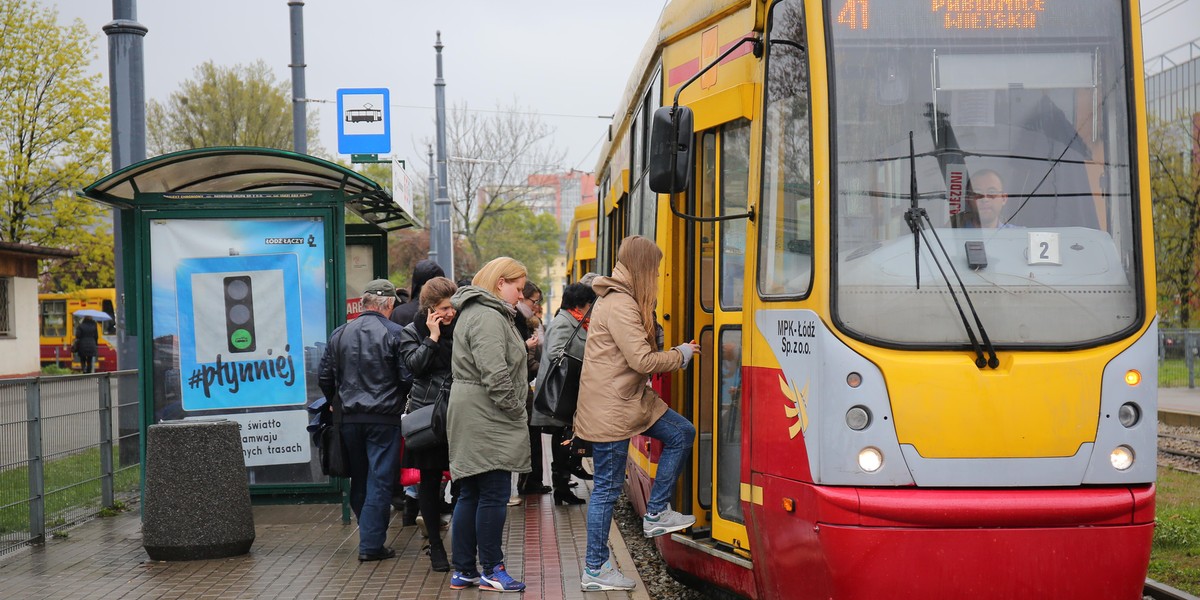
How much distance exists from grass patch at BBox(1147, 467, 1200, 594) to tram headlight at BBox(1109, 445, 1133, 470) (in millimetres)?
1981

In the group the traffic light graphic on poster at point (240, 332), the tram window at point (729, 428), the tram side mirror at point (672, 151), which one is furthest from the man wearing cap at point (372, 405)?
the tram side mirror at point (672, 151)

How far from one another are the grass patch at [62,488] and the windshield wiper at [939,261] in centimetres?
615

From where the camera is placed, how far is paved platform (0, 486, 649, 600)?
7070mm

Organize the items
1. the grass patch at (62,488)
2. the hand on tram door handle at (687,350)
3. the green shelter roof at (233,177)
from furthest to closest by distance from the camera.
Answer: the green shelter roof at (233,177), the grass patch at (62,488), the hand on tram door handle at (687,350)

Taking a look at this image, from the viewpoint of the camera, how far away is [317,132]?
46406 millimetres

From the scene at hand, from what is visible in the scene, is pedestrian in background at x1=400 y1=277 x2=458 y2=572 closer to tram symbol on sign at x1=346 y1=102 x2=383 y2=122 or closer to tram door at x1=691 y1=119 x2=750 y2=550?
tram door at x1=691 y1=119 x2=750 y2=550

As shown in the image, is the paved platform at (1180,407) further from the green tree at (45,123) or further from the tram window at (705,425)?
the green tree at (45,123)

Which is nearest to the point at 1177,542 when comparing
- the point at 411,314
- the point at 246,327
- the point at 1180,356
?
the point at 411,314

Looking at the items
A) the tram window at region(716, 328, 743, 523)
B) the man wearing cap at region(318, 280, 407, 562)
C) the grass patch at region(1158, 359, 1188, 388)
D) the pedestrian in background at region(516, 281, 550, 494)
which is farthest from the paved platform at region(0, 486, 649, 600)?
the grass patch at region(1158, 359, 1188, 388)

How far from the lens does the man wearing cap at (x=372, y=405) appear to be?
25.6 feet

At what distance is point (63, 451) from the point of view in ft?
30.1

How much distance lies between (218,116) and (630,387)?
4015cm

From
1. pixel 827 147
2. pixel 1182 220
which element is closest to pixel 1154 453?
pixel 827 147

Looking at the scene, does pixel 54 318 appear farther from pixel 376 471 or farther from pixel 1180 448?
pixel 376 471
